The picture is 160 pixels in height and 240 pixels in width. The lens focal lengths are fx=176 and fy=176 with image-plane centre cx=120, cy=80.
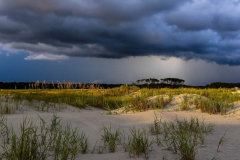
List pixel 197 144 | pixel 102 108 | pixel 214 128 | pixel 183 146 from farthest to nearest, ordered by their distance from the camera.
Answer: pixel 102 108
pixel 214 128
pixel 197 144
pixel 183 146

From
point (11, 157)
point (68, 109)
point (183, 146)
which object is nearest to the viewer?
point (11, 157)

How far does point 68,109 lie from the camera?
975 centimetres

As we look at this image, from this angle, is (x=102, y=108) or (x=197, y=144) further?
(x=102, y=108)

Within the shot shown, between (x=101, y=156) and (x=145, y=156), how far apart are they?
70cm

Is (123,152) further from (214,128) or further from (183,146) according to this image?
(214,128)

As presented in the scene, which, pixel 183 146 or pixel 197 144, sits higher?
pixel 183 146

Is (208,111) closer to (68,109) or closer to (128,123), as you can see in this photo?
(128,123)

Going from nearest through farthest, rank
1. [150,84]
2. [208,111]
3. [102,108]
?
[208,111], [102,108], [150,84]

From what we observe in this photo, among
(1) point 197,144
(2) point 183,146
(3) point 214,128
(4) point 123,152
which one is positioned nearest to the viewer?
(2) point 183,146

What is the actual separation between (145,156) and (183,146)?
61cm

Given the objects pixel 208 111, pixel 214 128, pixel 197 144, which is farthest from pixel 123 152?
pixel 208 111

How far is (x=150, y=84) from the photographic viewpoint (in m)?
25.6

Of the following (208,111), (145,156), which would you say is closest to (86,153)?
(145,156)

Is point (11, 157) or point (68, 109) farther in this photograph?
point (68, 109)
